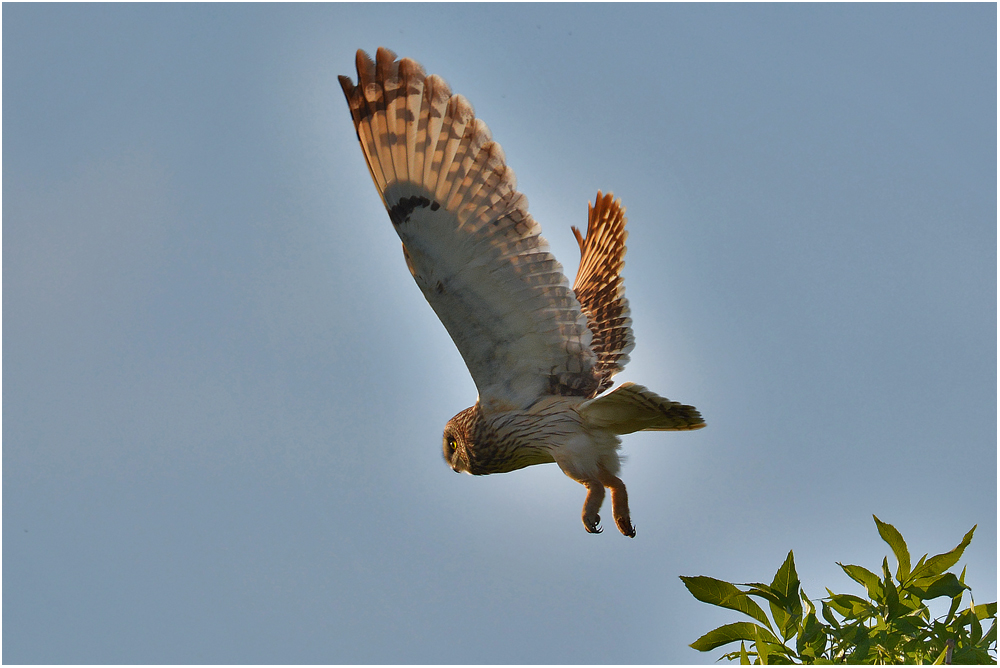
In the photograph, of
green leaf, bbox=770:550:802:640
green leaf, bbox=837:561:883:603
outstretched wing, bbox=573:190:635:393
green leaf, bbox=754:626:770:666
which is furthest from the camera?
outstretched wing, bbox=573:190:635:393

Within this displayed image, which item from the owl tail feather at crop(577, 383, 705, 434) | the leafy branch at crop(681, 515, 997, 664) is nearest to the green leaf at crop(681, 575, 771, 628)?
the leafy branch at crop(681, 515, 997, 664)

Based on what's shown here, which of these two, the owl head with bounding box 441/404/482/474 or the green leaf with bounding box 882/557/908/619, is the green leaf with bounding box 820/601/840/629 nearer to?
the green leaf with bounding box 882/557/908/619

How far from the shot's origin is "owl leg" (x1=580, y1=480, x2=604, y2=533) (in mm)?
6062

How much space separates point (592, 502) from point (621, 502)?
0.69 feet

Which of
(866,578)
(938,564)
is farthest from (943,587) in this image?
(866,578)

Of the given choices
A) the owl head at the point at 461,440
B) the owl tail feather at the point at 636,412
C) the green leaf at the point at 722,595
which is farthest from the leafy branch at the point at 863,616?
the owl head at the point at 461,440

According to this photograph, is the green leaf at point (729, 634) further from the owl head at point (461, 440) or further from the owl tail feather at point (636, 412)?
the owl head at point (461, 440)

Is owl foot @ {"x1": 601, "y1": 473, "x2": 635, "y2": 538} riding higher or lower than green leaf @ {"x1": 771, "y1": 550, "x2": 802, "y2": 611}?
higher

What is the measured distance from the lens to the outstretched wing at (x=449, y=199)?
531 centimetres

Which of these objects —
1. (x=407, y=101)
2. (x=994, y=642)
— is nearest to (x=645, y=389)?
(x=407, y=101)

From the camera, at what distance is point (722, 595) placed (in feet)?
9.89

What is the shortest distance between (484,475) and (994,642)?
4.06 meters

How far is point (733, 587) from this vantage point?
9.89 feet

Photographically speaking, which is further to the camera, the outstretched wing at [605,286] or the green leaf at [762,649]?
the outstretched wing at [605,286]
